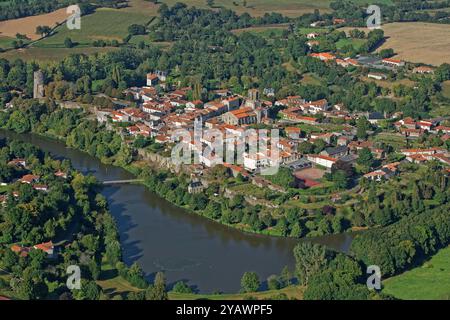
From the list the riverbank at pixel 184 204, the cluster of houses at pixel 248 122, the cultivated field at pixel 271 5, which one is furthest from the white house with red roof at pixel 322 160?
the cultivated field at pixel 271 5

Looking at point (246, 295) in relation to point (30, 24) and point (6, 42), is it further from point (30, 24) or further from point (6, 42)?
point (30, 24)

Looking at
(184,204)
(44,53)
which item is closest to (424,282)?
(184,204)

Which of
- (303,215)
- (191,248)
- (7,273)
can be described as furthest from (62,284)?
(303,215)

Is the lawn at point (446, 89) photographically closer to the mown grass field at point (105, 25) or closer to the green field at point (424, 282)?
the green field at point (424, 282)

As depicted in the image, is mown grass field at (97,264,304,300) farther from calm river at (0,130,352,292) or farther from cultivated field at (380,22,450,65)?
cultivated field at (380,22,450,65)

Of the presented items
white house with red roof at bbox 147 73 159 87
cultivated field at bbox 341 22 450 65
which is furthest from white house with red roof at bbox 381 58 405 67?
white house with red roof at bbox 147 73 159 87
